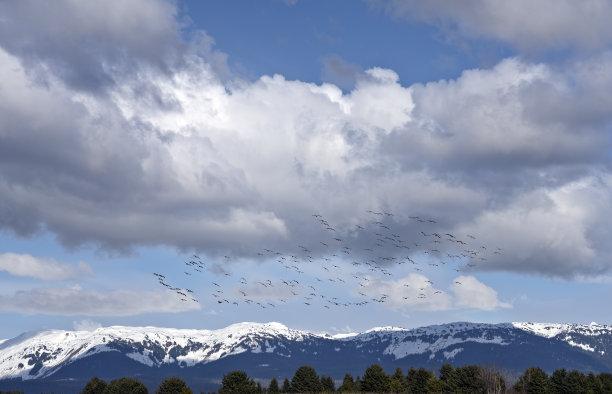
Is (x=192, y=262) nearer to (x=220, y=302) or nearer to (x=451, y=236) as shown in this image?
(x=220, y=302)

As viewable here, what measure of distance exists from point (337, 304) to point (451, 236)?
113 ft

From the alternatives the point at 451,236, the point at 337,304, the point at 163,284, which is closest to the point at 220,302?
the point at 163,284

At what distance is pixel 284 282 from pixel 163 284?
23.7m

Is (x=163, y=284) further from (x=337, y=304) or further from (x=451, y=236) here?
(x=451, y=236)

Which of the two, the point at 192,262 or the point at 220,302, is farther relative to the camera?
the point at 220,302

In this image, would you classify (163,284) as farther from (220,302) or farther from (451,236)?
(451,236)

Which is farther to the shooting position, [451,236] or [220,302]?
[220,302]

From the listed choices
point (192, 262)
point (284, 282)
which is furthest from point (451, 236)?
point (192, 262)

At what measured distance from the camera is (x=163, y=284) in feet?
412

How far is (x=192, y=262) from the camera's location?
121 m

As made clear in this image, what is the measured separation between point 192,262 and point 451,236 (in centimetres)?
4945

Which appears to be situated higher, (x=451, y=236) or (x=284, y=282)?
(x=451, y=236)

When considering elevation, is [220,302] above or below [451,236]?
below

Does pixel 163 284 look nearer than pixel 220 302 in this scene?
Yes
